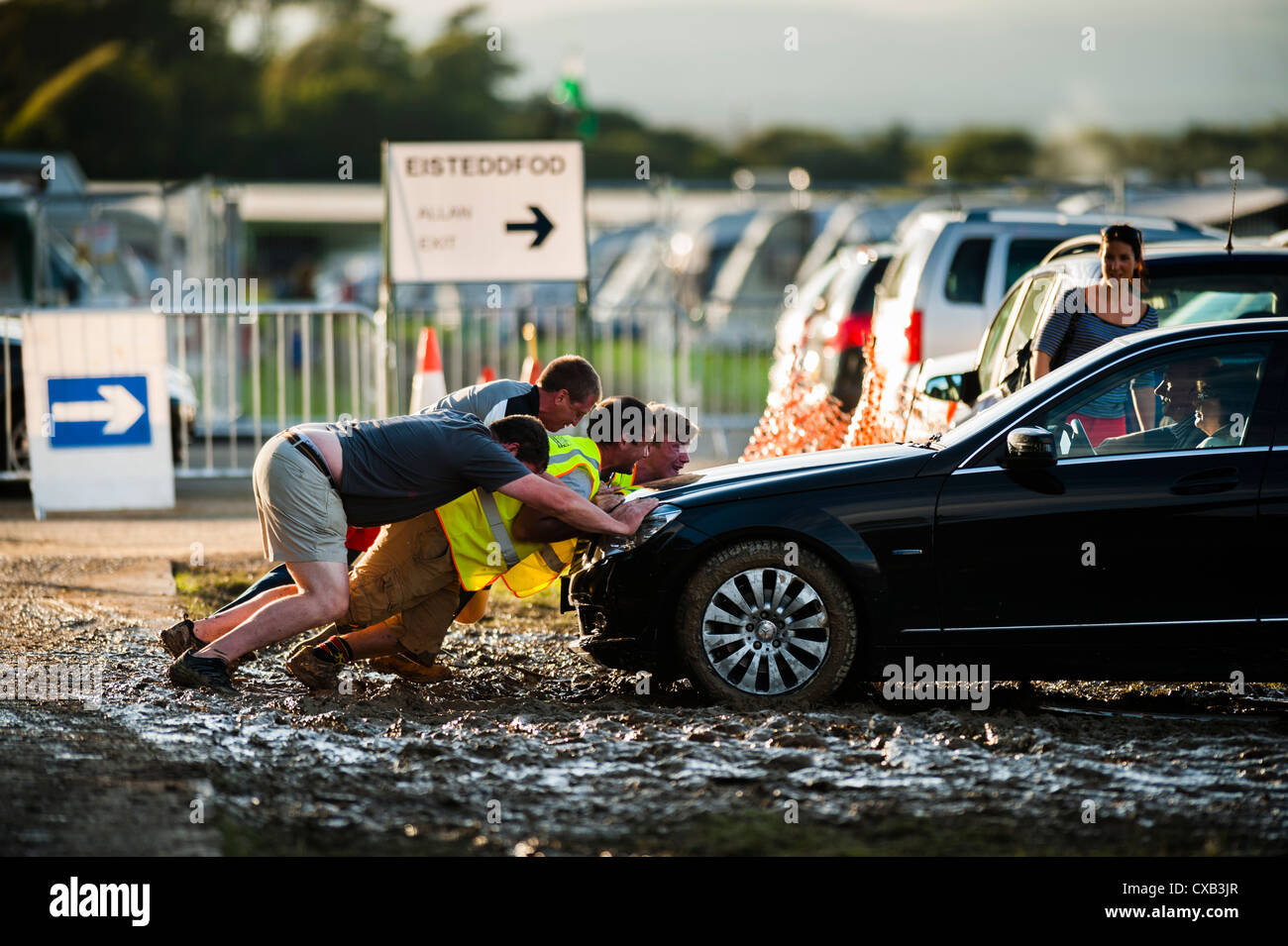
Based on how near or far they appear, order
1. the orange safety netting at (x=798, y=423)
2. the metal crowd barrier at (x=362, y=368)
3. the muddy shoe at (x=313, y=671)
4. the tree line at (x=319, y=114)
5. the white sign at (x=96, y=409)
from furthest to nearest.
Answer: the tree line at (x=319, y=114) < the metal crowd barrier at (x=362, y=368) < the white sign at (x=96, y=409) < the orange safety netting at (x=798, y=423) < the muddy shoe at (x=313, y=671)

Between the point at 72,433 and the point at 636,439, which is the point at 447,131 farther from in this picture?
the point at 636,439

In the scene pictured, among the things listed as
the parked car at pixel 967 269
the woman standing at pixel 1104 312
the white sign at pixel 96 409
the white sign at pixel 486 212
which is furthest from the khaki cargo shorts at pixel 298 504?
the parked car at pixel 967 269

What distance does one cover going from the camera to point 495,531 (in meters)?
6.69

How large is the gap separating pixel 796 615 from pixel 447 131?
69.8 meters

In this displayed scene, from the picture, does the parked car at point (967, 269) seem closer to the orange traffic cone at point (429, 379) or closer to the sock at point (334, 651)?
the orange traffic cone at point (429, 379)

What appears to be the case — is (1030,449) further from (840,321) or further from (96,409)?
(840,321)

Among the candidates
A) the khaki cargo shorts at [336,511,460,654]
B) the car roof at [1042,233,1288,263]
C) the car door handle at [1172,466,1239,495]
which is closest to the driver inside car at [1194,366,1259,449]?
the car door handle at [1172,466,1239,495]

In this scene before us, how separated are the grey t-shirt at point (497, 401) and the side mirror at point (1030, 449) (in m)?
2.00

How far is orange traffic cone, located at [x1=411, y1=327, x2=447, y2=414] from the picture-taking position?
10586 millimetres

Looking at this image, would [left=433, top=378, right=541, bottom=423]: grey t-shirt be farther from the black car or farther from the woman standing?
the woman standing

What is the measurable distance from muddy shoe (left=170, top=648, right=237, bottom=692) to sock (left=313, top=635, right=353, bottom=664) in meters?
0.35

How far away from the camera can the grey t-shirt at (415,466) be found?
646 cm

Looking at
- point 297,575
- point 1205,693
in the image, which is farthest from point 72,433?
point 1205,693

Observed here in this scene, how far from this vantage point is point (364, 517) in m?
6.64
